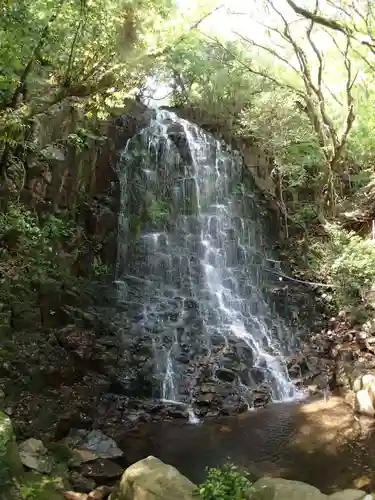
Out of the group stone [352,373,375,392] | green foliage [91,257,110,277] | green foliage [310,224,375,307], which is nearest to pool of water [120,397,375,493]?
stone [352,373,375,392]

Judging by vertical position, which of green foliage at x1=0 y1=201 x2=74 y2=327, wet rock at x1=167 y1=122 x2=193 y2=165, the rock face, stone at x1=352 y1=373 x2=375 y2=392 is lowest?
the rock face

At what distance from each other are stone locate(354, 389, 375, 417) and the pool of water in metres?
0.22

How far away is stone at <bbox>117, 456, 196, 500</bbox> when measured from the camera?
5379 mm

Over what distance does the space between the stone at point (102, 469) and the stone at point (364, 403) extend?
5.54 meters

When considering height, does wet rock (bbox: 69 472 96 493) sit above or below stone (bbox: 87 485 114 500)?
below

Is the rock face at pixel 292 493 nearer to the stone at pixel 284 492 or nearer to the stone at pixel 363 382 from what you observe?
the stone at pixel 284 492

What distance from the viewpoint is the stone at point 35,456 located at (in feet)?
22.4

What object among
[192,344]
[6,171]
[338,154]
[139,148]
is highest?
[139,148]

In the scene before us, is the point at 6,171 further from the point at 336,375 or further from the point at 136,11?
the point at 336,375

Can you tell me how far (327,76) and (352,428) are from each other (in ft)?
44.7

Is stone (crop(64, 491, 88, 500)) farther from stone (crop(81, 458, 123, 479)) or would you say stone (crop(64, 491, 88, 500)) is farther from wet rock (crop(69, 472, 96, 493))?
stone (crop(81, 458, 123, 479))

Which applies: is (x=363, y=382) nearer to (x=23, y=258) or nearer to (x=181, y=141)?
(x=23, y=258)

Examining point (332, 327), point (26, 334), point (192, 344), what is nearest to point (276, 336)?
point (332, 327)

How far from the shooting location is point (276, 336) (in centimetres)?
1434
